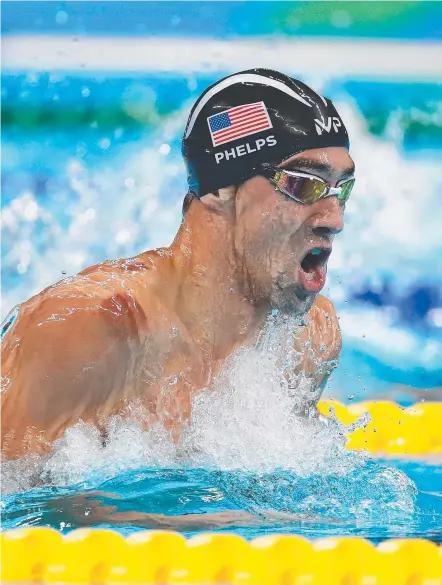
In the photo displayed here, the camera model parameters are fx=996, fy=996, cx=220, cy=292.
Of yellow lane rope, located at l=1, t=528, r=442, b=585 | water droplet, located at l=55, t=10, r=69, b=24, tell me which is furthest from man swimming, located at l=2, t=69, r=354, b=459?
water droplet, located at l=55, t=10, r=69, b=24

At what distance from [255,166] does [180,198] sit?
275cm

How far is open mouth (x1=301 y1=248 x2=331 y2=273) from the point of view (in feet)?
7.79

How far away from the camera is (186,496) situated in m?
2.19

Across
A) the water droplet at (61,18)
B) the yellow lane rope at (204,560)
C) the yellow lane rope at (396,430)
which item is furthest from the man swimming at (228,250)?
the water droplet at (61,18)

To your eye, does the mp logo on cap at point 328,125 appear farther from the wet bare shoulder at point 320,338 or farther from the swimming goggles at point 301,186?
the wet bare shoulder at point 320,338

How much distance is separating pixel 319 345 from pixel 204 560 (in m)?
1.22

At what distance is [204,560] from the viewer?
1688 mm

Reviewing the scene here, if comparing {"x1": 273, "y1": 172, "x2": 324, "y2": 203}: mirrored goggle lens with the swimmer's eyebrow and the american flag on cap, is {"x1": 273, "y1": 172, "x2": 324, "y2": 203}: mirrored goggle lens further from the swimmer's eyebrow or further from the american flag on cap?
the american flag on cap

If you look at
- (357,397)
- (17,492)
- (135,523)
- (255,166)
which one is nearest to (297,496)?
(135,523)

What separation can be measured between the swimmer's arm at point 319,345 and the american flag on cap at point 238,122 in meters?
0.62

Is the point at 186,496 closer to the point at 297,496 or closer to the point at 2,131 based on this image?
the point at 297,496

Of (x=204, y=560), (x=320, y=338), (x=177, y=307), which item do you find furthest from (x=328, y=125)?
(x=204, y=560)

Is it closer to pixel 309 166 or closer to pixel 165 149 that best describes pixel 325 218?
pixel 309 166

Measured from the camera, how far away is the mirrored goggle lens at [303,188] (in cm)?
234
